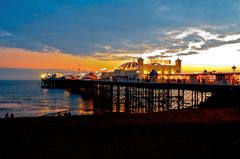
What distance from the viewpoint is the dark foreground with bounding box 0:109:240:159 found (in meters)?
11.2

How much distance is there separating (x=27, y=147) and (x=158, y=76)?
5371 cm

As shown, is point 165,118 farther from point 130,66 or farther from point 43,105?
point 130,66

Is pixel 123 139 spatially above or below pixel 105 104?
above

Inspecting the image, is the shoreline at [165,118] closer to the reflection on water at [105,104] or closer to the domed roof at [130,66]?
the reflection on water at [105,104]


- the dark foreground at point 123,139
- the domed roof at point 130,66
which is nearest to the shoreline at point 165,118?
the dark foreground at point 123,139

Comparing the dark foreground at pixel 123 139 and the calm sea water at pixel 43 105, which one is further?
the calm sea water at pixel 43 105

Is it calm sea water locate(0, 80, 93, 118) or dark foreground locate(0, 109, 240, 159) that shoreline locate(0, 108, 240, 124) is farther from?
calm sea water locate(0, 80, 93, 118)

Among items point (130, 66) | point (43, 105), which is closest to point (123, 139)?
point (43, 105)

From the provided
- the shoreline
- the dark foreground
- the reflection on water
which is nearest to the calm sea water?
the reflection on water

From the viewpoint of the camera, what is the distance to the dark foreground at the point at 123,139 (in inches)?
441

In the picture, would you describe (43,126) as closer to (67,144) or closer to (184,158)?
(67,144)

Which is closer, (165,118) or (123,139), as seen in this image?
(123,139)

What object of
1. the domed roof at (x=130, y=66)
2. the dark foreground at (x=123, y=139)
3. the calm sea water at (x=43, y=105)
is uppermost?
the domed roof at (x=130, y=66)

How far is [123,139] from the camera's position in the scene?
12.8 m
